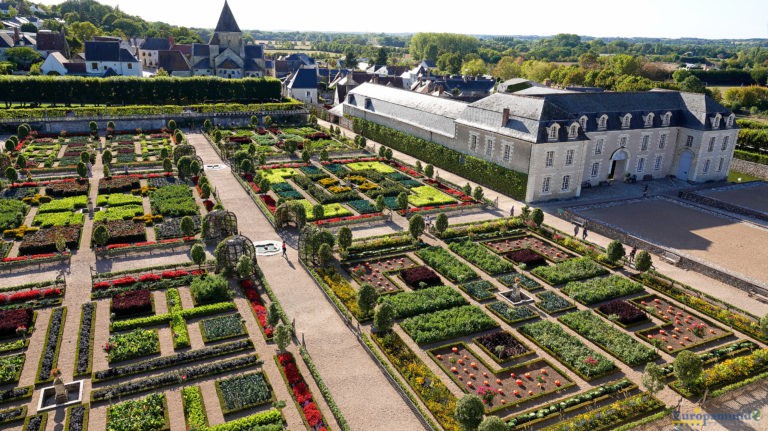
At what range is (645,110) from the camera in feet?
214

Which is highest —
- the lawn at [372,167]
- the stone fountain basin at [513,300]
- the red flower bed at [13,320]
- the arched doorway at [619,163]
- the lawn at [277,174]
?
the arched doorway at [619,163]

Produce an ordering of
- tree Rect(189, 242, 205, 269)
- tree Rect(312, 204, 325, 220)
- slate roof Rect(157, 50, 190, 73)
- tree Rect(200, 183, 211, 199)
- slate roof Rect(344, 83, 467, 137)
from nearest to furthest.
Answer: tree Rect(189, 242, 205, 269)
tree Rect(312, 204, 325, 220)
tree Rect(200, 183, 211, 199)
slate roof Rect(344, 83, 467, 137)
slate roof Rect(157, 50, 190, 73)

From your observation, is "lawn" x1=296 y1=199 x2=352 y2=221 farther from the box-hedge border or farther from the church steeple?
the church steeple

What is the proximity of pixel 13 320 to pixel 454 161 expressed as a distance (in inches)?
1996

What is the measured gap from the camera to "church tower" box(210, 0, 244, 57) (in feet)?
440

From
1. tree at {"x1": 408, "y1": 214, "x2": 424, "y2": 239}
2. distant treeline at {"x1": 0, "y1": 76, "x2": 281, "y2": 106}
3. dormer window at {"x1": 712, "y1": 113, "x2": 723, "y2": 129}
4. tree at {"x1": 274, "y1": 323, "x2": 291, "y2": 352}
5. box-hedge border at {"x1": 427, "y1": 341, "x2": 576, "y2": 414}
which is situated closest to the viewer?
box-hedge border at {"x1": 427, "y1": 341, "x2": 576, "y2": 414}

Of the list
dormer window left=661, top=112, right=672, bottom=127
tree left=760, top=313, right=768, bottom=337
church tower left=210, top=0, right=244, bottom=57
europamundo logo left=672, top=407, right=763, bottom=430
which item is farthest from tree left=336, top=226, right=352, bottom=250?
church tower left=210, top=0, right=244, bottom=57

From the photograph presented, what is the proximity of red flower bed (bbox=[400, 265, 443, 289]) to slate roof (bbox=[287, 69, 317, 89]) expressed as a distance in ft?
297

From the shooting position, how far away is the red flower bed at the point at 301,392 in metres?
24.7

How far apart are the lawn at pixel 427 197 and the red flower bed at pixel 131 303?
2906cm

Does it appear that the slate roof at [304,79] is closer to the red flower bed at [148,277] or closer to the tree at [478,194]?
the tree at [478,194]

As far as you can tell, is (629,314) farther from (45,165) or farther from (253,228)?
(45,165)

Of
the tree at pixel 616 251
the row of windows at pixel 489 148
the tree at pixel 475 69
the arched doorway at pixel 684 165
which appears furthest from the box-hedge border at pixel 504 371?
the tree at pixel 475 69

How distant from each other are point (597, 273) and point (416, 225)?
1539cm
